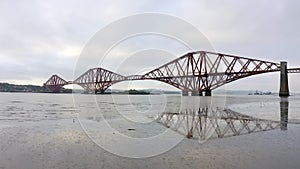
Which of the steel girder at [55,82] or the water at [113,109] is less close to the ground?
the steel girder at [55,82]

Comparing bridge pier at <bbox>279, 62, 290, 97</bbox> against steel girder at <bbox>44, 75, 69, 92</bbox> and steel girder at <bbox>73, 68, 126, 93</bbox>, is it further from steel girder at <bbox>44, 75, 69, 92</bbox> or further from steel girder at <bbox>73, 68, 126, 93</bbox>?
steel girder at <bbox>44, 75, 69, 92</bbox>

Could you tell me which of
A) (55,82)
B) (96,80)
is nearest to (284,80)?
(96,80)

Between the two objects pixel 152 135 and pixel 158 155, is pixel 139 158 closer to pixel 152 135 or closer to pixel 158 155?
pixel 158 155

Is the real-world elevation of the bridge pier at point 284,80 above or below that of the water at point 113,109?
above

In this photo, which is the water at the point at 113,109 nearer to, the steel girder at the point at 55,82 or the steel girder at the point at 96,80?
the steel girder at the point at 96,80

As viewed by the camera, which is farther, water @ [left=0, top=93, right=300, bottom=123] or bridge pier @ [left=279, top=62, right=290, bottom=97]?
bridge pier @ [left=279, top=62, right=290, bottom=97]

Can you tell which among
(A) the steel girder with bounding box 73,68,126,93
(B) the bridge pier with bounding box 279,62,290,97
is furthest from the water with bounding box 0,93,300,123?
(B) the bridge pier with bounding box 279,62,290,97

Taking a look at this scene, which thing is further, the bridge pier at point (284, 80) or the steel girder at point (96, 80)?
the bridge pier at point (284, 80)

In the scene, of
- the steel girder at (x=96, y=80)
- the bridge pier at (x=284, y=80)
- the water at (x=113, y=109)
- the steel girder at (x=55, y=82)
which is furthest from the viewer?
the steel girder at (x=55, y=82)

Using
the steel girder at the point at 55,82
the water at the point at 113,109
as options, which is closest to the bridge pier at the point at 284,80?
the water at the point at 113,109

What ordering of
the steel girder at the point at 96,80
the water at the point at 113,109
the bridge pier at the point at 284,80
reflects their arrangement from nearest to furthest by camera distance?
the water at the point at 113,109 → the steel girder at the point at 96,80 → the bridge pier at the point at 284,80

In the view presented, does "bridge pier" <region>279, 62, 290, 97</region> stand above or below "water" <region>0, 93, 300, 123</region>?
above

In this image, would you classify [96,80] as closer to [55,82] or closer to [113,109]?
[113,109]

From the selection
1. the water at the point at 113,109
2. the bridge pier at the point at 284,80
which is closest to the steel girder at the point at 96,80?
the water at the point at 113,109
